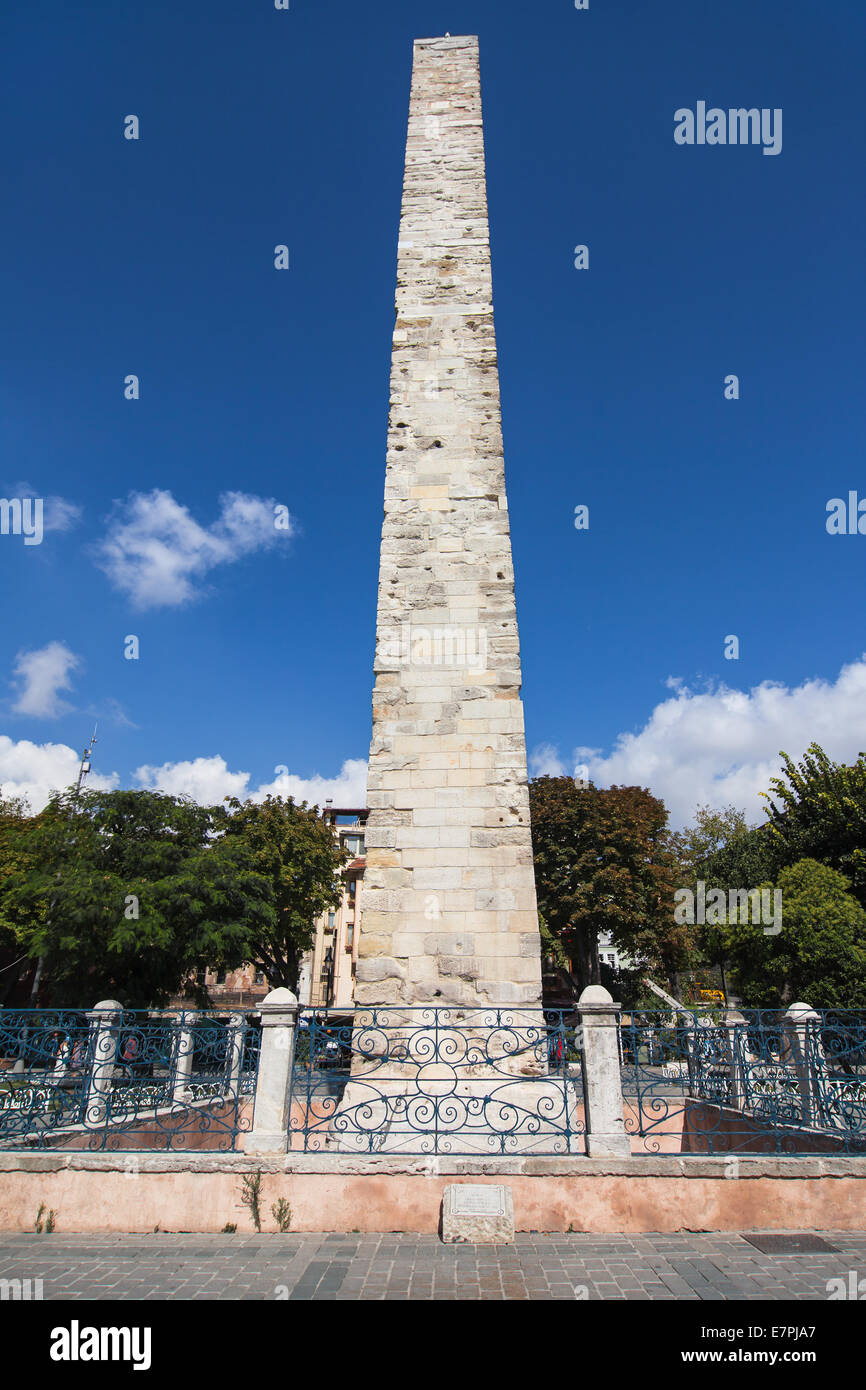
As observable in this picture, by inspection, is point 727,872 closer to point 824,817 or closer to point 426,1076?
point 824,817

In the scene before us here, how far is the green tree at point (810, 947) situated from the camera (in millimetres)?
18344

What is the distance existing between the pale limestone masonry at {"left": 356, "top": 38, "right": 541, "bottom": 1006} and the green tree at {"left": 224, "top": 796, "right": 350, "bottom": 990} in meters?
16.5

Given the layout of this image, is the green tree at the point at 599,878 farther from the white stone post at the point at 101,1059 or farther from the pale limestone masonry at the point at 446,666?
the white stone post at the point at 101,1059

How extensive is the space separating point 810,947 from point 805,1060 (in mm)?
14831

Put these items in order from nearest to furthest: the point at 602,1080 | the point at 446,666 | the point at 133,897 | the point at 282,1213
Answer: the point at 282,1213 < the point at 602,1080 < the point at 446,666 < the point at 133,897

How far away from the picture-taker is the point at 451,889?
7.14 metres

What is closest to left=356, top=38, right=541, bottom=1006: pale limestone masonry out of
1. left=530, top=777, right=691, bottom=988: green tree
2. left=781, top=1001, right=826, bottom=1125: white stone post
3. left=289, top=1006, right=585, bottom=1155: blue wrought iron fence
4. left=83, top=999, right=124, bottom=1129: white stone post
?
left=289, top=1006, right=585, bottom=1155: blue wrought iron fence

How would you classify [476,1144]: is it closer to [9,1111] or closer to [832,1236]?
[832,1236]

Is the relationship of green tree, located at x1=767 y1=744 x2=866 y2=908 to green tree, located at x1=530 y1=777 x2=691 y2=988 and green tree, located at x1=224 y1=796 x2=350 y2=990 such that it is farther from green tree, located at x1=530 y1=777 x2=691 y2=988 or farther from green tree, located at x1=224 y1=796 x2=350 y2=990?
green tree, located at x1=224 y1=796 x2=350 y2=990

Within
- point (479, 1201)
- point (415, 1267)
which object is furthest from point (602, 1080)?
point (415, 1267)

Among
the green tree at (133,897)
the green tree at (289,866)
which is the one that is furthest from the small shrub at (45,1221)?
the green tree at (289,866)

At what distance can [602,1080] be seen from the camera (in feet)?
18.0

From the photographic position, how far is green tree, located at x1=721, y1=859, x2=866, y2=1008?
1834 cm
